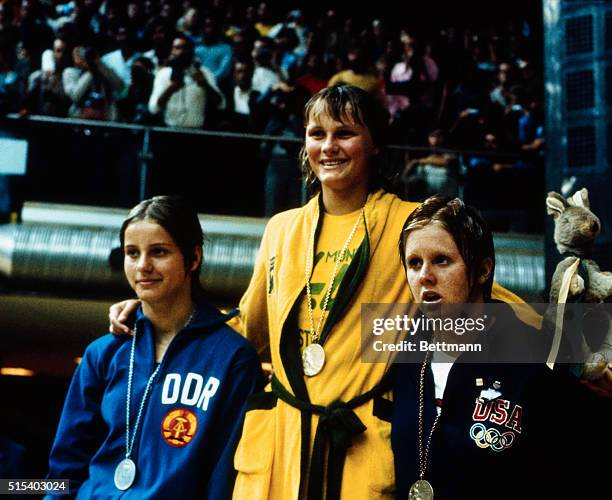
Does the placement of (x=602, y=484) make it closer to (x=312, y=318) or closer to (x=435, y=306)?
(x=435, y=306)

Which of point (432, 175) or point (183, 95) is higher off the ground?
point (183, 95)

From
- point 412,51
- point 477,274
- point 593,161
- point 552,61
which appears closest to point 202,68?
point 412,51

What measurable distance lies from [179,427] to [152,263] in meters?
0.50

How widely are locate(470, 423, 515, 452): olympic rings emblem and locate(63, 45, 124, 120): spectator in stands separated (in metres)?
4.24

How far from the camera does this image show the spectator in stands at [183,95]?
18.0ft

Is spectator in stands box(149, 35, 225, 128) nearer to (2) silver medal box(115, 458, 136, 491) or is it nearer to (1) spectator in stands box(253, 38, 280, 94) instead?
(1) spectator in stands box(253, 38, 280, 94)

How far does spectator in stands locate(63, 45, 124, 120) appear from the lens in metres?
5.59

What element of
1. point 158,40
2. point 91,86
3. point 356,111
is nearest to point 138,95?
point 91,86

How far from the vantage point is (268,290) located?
2406mm

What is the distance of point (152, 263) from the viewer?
2.48m

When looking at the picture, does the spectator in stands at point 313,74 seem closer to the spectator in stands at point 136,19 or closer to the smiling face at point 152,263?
the spectator in stands at point 136,19

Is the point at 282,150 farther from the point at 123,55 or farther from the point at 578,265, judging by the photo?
the point at 578,265

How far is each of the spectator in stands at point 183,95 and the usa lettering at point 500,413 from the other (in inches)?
153

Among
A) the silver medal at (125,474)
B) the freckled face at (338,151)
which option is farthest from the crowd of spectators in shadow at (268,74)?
the silver medal at (125,474)
